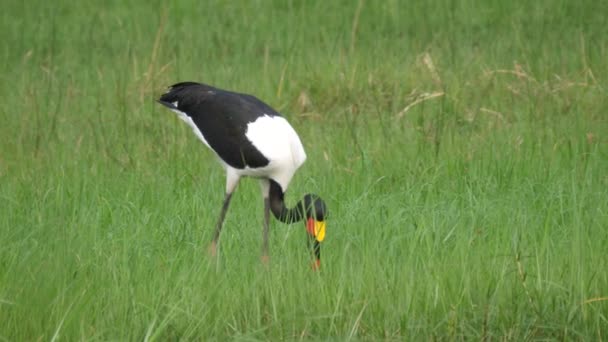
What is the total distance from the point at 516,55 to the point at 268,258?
13.0 ft

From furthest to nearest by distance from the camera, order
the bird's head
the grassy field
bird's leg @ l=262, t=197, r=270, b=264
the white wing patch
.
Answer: the white wing patch → the bird's head → bird's leg @ l=262, t=197, r=270, b=264 → the grassy field

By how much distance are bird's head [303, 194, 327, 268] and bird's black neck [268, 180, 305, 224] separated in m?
0.21

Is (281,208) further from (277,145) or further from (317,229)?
(317,229)

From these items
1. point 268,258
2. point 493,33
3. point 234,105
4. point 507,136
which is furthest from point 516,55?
point 268,258

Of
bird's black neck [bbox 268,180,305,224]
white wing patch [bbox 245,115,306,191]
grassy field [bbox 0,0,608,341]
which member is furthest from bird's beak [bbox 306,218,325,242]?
white wing patch [bbox 245,115,306,191]

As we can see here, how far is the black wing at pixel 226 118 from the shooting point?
15.3 ft

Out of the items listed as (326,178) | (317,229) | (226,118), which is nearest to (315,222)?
(317,229)

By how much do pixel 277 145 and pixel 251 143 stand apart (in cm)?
11

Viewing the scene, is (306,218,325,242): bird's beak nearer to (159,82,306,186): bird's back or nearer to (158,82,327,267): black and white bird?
(158,82,327,267): black and white bird

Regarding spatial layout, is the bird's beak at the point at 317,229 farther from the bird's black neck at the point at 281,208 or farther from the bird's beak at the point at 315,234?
the bird's black neck at the point at 281,208

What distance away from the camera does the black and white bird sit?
4637 mm

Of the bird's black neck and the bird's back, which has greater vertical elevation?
the bird's back

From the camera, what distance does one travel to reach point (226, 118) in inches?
187

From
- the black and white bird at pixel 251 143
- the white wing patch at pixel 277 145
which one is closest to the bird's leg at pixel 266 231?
the black and white bird at pixel 251 143
